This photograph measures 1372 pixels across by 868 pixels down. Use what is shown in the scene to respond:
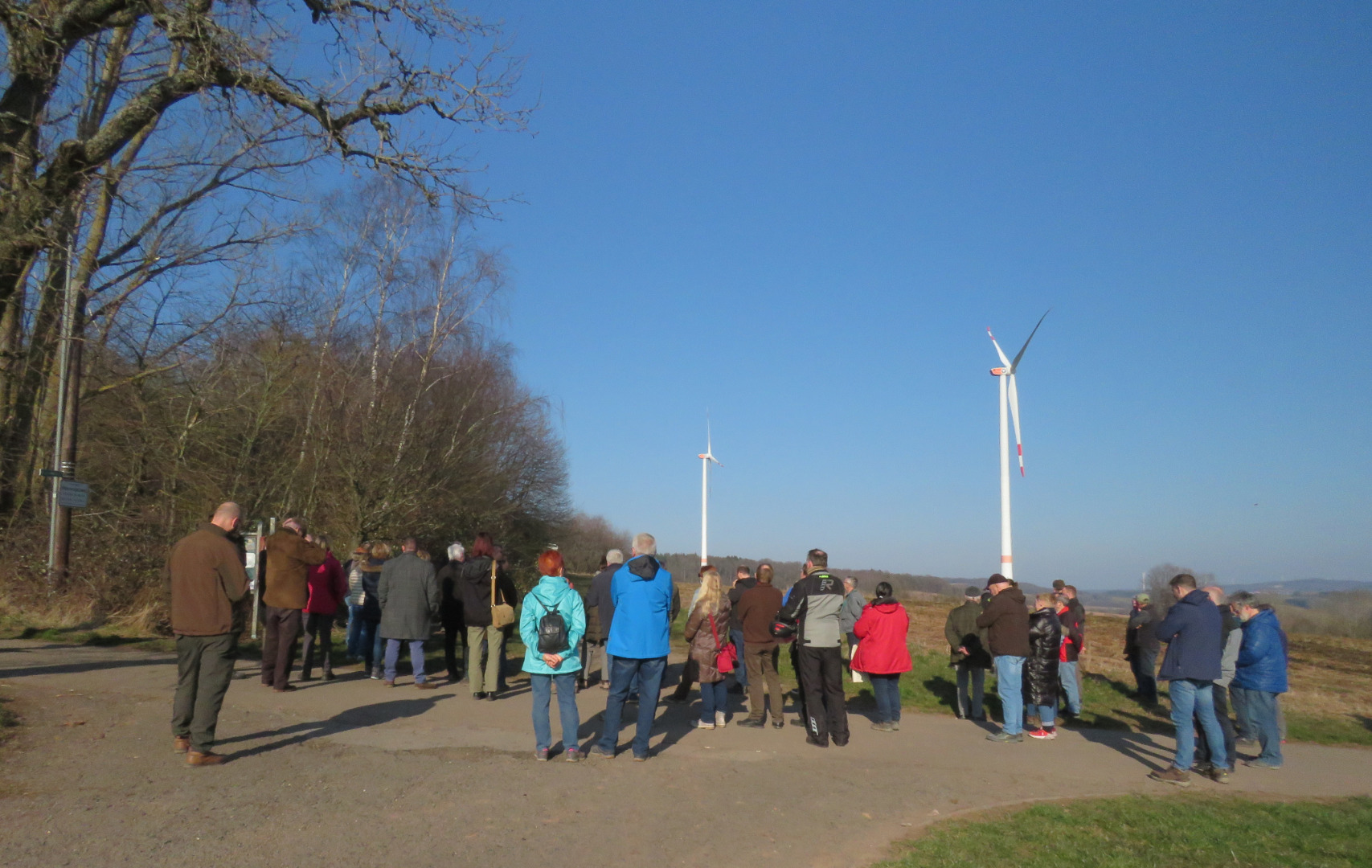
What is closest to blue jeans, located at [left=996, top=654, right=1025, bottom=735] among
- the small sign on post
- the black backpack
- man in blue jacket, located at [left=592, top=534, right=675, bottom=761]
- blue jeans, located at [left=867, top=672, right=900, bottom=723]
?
blue jeans, located at [left=867, top=672, right=900, bottom=723]

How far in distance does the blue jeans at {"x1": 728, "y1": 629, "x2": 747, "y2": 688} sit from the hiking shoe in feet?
15.2

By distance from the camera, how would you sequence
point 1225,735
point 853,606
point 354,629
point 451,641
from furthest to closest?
1. point 354,629
2. point 853,606
3. point 451,641
4. point 1225,735

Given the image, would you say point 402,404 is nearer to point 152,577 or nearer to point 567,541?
point 152,577

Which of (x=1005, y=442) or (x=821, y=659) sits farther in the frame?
(x=1005, y=442)

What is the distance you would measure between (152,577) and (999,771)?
14.8 metres

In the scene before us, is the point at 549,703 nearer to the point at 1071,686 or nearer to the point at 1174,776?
the point at 1174,776

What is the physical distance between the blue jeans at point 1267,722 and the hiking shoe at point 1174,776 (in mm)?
1676

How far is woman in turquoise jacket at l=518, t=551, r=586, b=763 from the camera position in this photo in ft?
25.7

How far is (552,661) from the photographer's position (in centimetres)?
782

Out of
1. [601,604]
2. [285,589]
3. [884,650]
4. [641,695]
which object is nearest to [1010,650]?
[884,650]

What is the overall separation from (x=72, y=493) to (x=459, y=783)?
12.5 m

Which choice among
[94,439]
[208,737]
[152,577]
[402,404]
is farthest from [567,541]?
[208,737]

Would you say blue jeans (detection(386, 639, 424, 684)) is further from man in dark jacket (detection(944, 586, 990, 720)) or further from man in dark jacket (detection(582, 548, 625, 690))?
man in dark jacket (detection(944, 586, 990, 720))

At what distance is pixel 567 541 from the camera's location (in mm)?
43688
